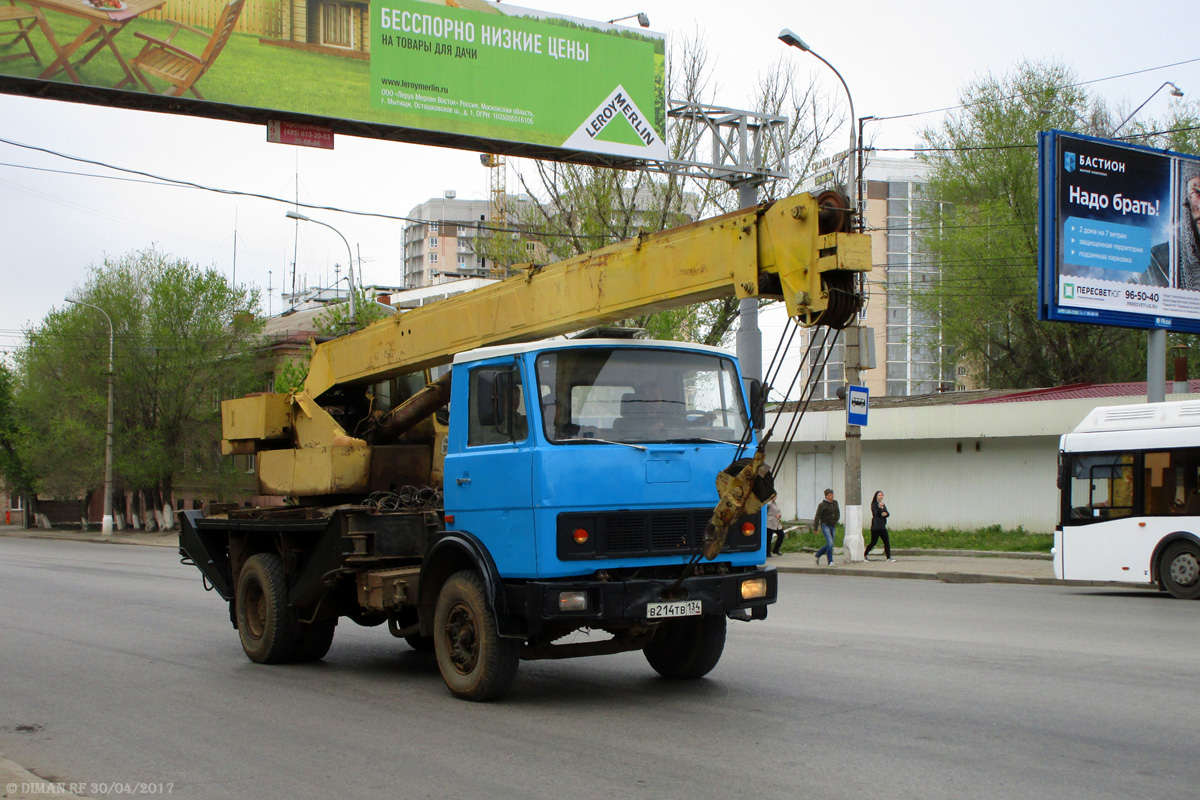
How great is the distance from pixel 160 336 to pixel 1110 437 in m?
40.4

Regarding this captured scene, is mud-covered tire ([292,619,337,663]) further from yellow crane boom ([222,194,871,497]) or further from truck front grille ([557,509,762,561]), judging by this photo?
truck front grille ([557,509,762,561])

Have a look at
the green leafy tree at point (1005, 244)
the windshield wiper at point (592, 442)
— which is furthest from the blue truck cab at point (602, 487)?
the green leafy tree at point (1005, 244)

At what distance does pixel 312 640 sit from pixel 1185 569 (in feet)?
40.6

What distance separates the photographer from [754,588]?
7809mm

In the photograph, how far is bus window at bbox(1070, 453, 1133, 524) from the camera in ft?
55.0

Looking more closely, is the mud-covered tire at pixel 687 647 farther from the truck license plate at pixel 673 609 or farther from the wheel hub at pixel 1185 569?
the wheel hub at pixel 1185 569

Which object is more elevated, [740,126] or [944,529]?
[740,126]

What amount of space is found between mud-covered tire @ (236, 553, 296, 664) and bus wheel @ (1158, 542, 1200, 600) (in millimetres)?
12477

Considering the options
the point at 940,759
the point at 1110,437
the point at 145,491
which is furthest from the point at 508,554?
the point at 145,491

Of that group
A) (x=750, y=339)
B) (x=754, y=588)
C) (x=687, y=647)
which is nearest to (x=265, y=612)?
(x=687, y=647)

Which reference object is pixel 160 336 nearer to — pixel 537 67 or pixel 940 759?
pixel 537 67

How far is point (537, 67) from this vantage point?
20156mm

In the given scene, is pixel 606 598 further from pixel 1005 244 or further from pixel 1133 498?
pixel 1005 244

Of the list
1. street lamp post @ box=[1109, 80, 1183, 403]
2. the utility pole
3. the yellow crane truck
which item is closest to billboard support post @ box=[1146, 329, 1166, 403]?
street lamp post @ box=[1109, 80, 1183, 403]
